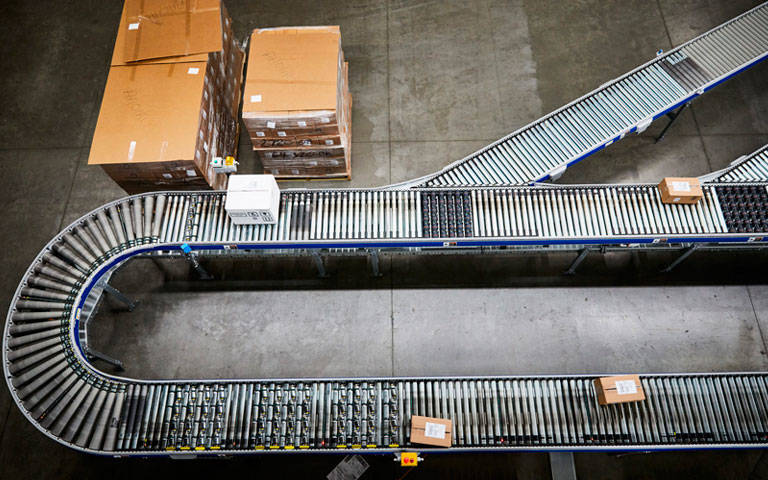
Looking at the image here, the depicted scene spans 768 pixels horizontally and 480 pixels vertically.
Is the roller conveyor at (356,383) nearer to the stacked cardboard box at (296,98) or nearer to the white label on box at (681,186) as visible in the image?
the white label on box at (681,186)

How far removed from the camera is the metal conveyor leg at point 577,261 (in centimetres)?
780

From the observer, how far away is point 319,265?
8.21m

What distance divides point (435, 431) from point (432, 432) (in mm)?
40

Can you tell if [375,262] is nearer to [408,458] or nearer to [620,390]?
[408,458]

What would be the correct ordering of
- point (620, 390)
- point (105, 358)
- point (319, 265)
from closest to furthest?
point (620, 390) → point (105, 358) → point (319, 265)

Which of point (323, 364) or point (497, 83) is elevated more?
point (497, 83)

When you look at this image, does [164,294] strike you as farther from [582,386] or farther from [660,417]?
[660,417]

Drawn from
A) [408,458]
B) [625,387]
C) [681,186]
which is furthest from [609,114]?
[408,458]

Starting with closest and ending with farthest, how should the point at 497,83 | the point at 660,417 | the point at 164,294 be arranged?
the point at 660,417 → the point at 164,294 → the point at 497,83

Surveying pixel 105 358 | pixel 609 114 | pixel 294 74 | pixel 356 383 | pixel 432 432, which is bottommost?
pixel 432 432

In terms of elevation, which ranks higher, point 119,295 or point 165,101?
point 165,101

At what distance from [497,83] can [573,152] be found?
3.02 metres

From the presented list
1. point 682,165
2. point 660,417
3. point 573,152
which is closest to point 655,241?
point 573,152

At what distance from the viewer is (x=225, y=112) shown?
9539 mm
